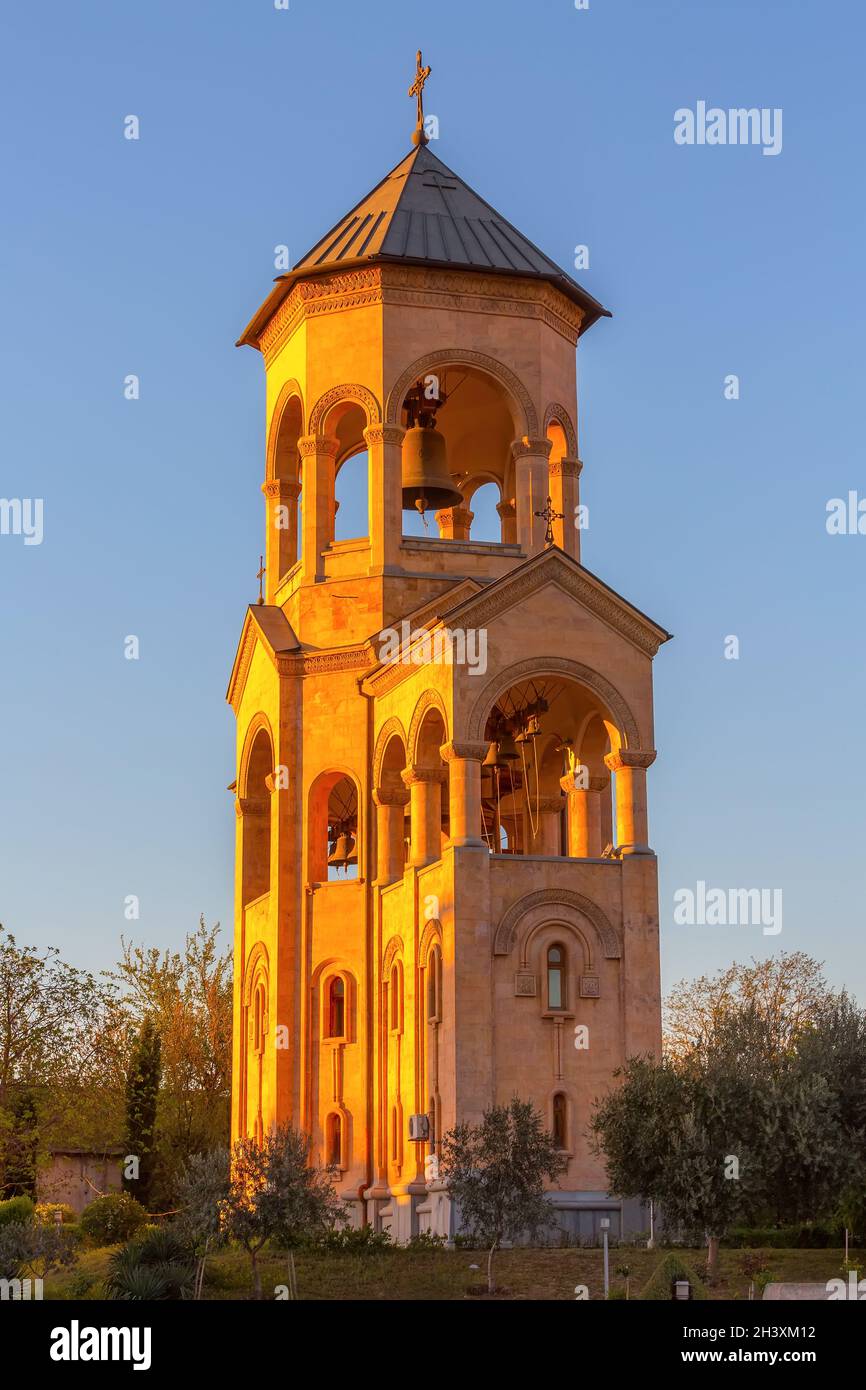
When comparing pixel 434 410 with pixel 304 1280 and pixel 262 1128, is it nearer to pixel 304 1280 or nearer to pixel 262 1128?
pixel 262 1128

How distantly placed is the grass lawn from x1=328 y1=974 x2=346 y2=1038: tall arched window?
8.35 metres

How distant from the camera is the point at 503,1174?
116ft

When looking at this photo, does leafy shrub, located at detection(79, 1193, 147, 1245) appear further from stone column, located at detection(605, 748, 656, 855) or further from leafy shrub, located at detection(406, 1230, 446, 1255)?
stone column, located at detection(605, 748, 656, 855)

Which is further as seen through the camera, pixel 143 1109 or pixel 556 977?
pixel 143 1109

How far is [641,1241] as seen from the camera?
1510 inches

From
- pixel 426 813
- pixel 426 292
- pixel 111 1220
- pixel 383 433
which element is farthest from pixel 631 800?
pixel 111 1220

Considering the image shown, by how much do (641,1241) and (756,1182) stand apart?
4.10 meters

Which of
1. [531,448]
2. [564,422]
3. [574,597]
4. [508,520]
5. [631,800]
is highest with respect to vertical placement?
[564,422]

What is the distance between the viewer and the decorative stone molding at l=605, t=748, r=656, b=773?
42250mm

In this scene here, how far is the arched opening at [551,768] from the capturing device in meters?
45.2

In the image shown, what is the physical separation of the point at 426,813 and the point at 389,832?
2.42 m

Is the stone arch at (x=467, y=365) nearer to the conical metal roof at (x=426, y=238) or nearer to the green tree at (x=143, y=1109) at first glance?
the conical metal roof at (x=426, y=238)

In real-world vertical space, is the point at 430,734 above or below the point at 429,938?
above

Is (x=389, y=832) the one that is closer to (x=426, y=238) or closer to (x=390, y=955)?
(x=390, y=955)
